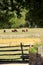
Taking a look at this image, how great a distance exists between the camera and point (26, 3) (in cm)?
2633

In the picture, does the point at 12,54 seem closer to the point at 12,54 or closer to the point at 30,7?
the point at 12,54

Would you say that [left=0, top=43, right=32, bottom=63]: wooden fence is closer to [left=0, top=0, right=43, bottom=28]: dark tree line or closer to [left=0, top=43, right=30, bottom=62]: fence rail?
[left=0, top=43, right=30, bottom=62]: fence rail

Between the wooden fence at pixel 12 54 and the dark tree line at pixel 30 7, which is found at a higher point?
the dark tree line at pixel 30 7

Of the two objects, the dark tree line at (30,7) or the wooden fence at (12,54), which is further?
the dark tree line at (30,7)

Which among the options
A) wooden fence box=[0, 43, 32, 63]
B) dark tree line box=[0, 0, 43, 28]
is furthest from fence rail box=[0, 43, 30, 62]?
dark tree line box=[0, 0, 43, 28]

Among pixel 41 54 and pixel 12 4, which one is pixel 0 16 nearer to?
pixel 12 4

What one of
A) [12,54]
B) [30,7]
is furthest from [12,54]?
[30,7]

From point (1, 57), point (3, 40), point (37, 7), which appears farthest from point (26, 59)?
point (3, 40)

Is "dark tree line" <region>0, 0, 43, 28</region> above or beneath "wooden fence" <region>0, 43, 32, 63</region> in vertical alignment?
above

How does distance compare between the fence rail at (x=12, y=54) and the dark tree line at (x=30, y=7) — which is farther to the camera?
the dark tree line at (x=30, y=7)

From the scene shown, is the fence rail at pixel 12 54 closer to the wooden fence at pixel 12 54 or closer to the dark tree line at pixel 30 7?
the wooden fence at pixel 12 54

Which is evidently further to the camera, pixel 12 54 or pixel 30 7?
pixel 30 7

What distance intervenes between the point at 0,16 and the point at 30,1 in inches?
356

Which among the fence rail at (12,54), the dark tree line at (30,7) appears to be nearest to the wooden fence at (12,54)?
the fence rail at (12,54)
